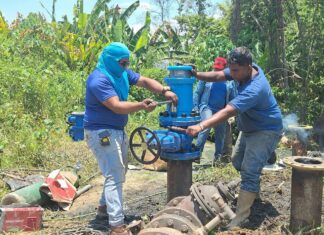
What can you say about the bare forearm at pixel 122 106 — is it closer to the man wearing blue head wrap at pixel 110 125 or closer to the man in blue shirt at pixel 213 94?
the man wearing blue head wrap at pixel 110 125

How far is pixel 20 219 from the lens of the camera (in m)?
4.46

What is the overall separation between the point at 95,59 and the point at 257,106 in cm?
895

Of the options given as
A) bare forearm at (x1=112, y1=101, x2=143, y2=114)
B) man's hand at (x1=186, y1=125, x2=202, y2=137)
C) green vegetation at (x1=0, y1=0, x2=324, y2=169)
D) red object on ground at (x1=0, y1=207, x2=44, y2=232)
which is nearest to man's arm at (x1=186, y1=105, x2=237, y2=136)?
man's hand at (x1=186, y1=125, x2=202, y2=137)

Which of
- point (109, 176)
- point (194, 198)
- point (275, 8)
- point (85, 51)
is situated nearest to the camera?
point (194, 198)

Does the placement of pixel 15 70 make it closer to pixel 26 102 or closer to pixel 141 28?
pixel 26 102

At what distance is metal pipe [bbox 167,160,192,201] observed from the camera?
436cm

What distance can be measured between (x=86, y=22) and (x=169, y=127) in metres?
10.1

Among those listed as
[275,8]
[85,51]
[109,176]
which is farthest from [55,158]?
[275,8]

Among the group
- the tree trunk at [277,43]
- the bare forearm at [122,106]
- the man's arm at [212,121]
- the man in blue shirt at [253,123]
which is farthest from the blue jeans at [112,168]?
the tree trunk at [277,43]

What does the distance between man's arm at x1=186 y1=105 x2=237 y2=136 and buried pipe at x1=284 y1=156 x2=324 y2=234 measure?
0.82 m

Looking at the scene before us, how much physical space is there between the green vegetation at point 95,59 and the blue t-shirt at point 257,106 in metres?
3.66

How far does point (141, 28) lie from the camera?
14055 mm

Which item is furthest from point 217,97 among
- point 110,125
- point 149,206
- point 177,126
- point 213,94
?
point 110,125

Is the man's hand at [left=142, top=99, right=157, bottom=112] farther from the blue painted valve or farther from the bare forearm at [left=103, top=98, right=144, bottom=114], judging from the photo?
the blue painted valve
